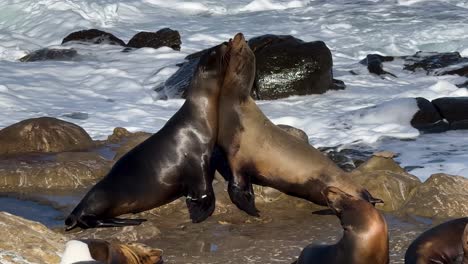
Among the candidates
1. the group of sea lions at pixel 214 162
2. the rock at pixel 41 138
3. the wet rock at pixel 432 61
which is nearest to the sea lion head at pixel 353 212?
the group of sea lions at pixel 214 162

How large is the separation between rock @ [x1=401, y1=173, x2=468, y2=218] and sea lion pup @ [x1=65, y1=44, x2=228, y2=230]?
1.33 metres

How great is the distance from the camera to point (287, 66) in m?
12.8

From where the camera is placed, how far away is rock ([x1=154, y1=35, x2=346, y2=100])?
42.0ft

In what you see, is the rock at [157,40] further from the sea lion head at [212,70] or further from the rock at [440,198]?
the rock at [440,198]

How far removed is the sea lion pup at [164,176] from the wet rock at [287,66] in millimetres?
5801

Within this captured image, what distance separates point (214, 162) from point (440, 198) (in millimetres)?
1507

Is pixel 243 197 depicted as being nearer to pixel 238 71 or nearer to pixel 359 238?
pixel 238 71

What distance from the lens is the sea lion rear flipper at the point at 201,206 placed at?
21.4 ft

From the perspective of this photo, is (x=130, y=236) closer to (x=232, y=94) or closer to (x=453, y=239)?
(x=232, y=94)

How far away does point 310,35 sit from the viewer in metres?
19.5

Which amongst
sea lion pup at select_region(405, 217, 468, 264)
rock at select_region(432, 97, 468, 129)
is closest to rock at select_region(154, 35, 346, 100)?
rock at select_region(432, 97, 468, 129)

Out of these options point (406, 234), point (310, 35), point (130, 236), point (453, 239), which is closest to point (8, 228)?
point (130, 236)

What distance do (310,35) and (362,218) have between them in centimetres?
1517

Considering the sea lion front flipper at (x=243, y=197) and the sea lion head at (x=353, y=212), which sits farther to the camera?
the sea lion front flipper at (x=243, y=197)
